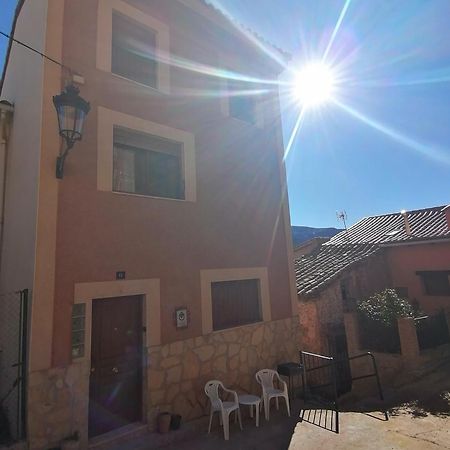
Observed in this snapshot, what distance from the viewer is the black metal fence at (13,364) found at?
4809mm

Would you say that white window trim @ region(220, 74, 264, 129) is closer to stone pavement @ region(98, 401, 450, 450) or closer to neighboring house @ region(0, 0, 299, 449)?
neighboring house @ region(0, 0, 299, 449)

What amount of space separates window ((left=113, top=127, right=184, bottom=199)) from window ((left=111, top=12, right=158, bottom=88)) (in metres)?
1.40

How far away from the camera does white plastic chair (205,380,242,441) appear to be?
574cm

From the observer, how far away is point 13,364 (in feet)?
17.9

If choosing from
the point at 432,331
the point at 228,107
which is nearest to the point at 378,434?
the point at 432,331

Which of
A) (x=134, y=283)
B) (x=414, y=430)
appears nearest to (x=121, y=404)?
(x=134, y=283)

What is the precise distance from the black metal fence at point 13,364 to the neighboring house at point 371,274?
947cm

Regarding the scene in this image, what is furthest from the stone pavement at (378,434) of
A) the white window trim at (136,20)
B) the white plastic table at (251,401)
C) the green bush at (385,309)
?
the white window trim at (136,20)

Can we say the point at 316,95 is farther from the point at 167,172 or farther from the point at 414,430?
the point at 414,430

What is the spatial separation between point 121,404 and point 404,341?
30.1ft

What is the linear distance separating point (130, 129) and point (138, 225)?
195 centimetres

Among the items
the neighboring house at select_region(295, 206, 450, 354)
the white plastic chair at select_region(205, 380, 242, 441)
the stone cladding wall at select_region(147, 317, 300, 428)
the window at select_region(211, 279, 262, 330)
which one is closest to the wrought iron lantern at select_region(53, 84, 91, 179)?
the stone cladding wall at select_region(147, 317, 300, 428)

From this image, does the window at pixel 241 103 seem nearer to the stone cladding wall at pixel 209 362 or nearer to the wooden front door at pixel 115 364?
the stone cladding wall at pixel 209 362

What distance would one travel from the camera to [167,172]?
724cm
